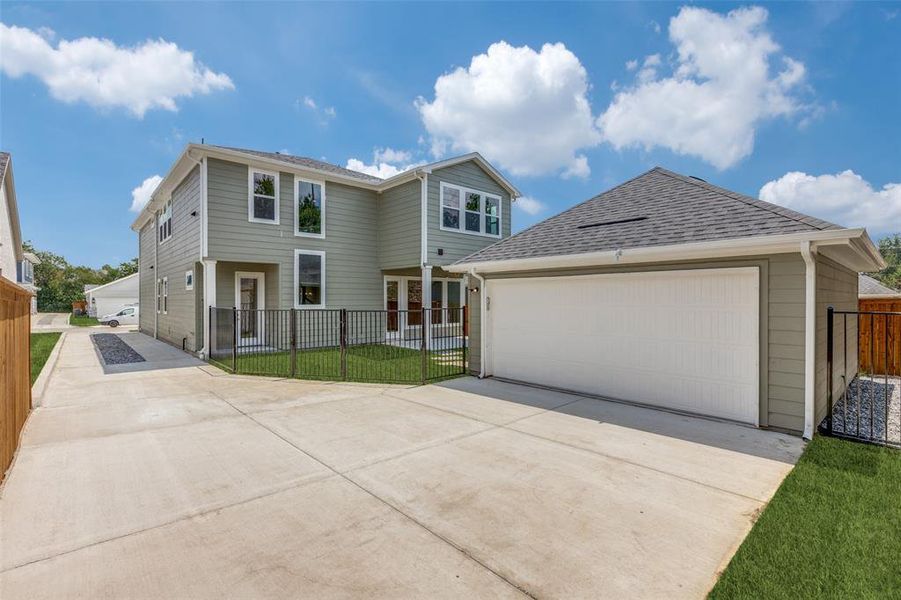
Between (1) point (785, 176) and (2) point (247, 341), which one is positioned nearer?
(2) point (247, 341)

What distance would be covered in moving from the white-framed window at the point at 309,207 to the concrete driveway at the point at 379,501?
25.2 feet

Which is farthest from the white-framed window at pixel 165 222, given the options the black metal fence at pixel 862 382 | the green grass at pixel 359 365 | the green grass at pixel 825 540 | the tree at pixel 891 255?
the tree at pixel 891 255

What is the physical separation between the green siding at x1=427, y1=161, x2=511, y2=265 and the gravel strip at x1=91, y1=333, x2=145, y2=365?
899cm

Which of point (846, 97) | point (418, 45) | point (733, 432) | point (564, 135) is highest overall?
point (418, 45)

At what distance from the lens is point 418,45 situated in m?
11.8

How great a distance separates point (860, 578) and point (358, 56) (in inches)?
533

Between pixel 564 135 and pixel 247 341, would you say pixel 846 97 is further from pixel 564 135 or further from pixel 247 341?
pixel 247 341

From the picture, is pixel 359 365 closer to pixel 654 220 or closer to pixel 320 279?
pixel 320 279

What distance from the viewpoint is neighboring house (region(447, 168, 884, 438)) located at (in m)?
5.04

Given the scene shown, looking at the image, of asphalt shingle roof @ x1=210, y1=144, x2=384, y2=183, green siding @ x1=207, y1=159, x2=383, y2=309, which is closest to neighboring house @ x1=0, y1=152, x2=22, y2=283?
green siding @ x1=207, y1=159, x2=383, y2=309

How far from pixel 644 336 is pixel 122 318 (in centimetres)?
3279

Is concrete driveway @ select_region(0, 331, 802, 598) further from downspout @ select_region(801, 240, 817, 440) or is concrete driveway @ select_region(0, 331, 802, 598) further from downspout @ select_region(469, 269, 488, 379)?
downspout @ select_region(469, 269, 488, 379)

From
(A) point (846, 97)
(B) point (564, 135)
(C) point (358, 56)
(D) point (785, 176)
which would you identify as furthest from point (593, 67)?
(D) point (785, 176)

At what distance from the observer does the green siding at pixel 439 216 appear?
13.1 metres
